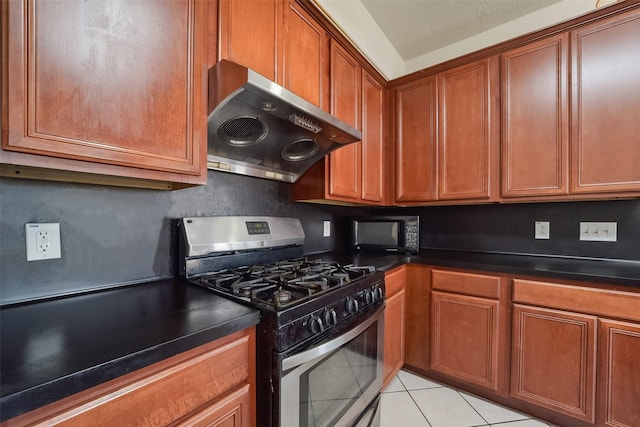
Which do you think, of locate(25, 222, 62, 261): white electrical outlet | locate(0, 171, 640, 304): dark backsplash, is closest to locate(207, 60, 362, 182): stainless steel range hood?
locate(0, 171, 640, 304): dark backsplash

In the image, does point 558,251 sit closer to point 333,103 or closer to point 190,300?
point 333,103

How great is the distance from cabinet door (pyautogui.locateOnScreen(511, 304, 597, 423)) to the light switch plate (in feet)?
2.32

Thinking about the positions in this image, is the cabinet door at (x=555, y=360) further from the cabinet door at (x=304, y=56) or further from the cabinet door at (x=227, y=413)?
the cabinet door at (x=304, y=56)

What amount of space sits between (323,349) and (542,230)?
1.91 metres

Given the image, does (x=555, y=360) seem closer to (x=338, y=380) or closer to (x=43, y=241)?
(x=338, y=380)

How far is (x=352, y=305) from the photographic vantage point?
1.13 meters

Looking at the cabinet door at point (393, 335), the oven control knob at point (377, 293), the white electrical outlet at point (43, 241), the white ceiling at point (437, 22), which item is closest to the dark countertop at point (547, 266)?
the oven control knob at point (377, 293)

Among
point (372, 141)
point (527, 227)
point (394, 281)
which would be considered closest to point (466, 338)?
point (394, 281)

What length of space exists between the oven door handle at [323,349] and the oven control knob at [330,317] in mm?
64

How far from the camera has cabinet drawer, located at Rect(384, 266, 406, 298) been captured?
64.4 inches

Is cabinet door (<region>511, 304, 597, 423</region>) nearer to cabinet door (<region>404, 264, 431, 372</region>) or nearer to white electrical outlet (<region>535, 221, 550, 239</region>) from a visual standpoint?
cabinet door (<region>404, 264, 431, 372</region>)

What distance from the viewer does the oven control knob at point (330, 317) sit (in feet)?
3.20

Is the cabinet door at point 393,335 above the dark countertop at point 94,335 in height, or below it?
below

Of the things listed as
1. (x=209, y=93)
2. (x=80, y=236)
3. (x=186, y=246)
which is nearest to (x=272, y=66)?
(x=209, y=93)
